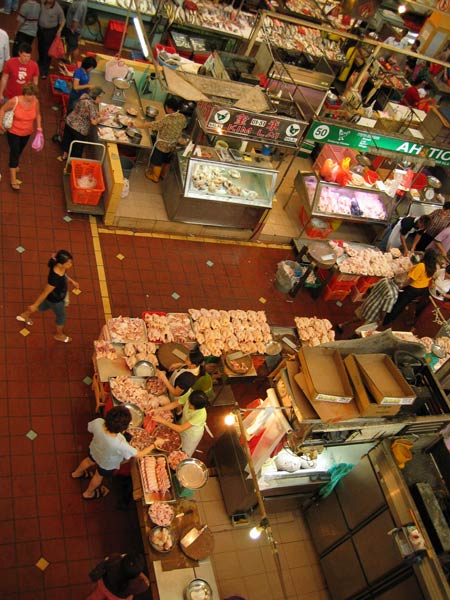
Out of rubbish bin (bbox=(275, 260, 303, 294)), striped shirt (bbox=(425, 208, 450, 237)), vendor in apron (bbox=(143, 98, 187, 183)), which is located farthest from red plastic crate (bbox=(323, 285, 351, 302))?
vendor in apron (bbox=(143, 98, 187, 183))

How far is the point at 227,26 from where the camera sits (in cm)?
1405

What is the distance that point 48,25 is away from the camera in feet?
34.6

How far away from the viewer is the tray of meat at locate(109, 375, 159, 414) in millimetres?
6461

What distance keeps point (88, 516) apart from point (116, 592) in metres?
1.55

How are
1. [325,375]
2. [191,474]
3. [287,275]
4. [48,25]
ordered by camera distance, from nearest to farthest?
[325,375] < [191,474] < [287,275] < [48,25]

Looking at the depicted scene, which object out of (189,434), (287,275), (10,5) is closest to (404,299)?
(287,275)

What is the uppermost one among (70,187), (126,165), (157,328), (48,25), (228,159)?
(48,25)

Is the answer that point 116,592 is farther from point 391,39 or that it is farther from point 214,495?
point 391,39

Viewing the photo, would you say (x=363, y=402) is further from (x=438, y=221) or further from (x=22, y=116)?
(x=438, y=221)

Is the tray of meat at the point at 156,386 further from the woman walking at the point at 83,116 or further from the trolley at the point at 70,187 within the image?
the woman walking at the point at 83,116

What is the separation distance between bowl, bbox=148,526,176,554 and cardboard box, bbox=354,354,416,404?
2578 millimetres

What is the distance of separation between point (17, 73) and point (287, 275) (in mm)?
→ 5842

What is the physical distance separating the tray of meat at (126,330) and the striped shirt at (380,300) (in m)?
4.19

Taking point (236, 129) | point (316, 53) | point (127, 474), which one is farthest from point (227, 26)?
point (127, 474)
